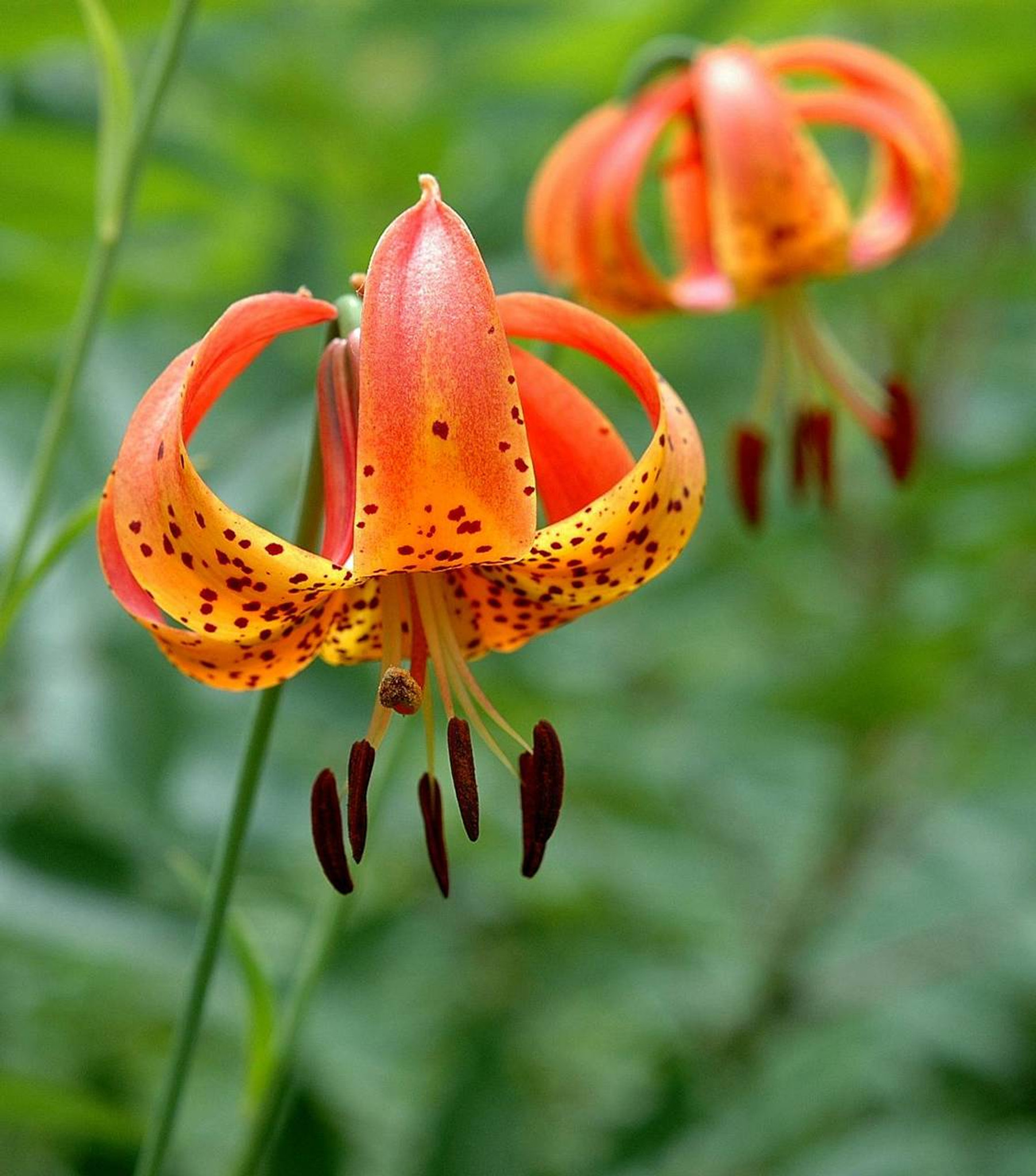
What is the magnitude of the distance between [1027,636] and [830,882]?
1.52ft

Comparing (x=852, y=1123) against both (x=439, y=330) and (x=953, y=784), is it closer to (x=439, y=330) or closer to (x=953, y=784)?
(x=953, y=784)

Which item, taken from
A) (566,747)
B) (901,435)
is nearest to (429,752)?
(901,435)

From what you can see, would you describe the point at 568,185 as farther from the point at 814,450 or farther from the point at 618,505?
the point at 618,505

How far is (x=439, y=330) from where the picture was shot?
732mm

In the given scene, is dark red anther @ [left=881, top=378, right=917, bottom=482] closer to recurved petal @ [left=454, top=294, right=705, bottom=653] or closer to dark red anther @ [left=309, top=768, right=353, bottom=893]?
recurved petal @ [left=454, top=294, right=705, bottom=653]

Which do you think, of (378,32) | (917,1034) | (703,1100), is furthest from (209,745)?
(378,32)

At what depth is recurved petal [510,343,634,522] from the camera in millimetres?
932

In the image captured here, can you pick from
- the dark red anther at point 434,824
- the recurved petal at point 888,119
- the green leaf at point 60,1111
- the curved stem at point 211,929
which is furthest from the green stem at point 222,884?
the recurved petal at point 888,119

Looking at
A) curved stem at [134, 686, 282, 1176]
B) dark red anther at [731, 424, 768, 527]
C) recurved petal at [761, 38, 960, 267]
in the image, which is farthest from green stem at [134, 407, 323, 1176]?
recurved petal at [761, 38, 960, 267]

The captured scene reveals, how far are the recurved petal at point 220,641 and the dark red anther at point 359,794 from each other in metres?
0.08

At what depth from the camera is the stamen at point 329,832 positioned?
893mm

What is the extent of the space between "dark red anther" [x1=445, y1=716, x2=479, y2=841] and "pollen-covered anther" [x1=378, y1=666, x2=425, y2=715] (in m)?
0.04

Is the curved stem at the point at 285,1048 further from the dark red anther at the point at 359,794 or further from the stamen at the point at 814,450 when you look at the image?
the stamen at the point at 814,450

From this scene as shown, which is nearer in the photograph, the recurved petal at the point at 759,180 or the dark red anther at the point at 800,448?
the recurved petal at the point at 759,180
